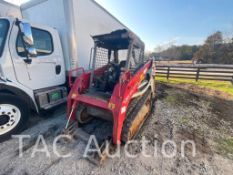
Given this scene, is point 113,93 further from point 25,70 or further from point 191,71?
point 191,71

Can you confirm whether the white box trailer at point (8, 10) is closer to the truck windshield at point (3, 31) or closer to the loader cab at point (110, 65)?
the truck windshield at point (3, 31)

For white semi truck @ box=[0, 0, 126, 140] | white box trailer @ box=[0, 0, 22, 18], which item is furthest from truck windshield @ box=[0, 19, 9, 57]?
white box trailer @ box=[0, 0, 22, 18]

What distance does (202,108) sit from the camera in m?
4.37

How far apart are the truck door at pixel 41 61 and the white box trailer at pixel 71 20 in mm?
242

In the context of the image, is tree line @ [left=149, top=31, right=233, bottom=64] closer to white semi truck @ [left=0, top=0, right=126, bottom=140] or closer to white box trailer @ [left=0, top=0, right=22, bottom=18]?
white semi truck @ [left=0, top=0, right=126, bottom=140]

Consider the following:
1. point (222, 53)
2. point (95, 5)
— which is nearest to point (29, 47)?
point (95, 5)

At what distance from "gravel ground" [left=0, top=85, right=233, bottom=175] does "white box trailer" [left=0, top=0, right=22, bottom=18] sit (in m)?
3.03

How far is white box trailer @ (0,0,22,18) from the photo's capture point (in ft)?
11.9

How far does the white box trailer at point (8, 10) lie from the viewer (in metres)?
3.62

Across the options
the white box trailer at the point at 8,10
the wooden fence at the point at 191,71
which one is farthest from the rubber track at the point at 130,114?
the wooden fence at the point at 191,71

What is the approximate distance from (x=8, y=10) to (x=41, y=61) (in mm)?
2156

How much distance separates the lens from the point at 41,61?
317 centimetres

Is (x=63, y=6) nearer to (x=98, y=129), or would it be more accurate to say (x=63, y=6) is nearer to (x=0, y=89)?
(x=0, y=89)

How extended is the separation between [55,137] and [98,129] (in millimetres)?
904
